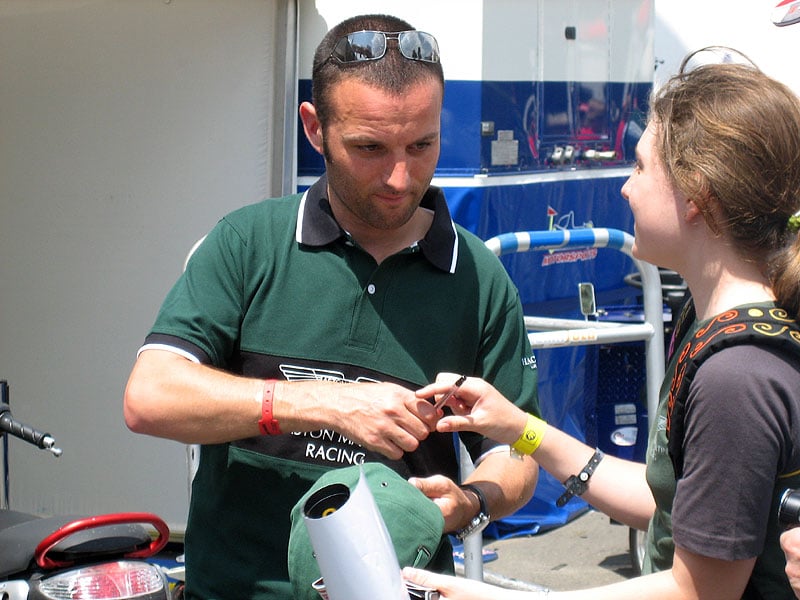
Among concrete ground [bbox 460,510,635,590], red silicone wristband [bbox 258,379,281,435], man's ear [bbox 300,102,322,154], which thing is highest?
man's ear [bbox 300,102,322,154]

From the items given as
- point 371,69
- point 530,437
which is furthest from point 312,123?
point 530,437

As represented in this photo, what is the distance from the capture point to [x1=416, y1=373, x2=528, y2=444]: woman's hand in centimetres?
205

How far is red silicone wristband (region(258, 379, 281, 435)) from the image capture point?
2076mm

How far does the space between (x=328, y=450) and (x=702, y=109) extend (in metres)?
1.00

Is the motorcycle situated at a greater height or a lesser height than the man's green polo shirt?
lesser

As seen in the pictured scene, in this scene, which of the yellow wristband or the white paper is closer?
the white paper

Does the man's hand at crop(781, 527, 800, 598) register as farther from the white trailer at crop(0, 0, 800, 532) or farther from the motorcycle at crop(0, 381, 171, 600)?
the white trailer at crop(0, 0, 800, 532)

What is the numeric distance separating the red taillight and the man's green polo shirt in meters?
0.42

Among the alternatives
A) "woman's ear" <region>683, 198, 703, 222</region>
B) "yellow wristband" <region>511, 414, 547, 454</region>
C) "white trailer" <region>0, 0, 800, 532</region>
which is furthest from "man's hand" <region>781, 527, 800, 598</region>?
"white trailer" <region>0, 0, 800, 532</region>

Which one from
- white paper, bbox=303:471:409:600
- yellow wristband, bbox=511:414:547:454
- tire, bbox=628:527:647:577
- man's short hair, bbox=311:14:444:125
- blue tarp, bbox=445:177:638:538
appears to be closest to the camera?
white paper, bbox=303:471:409:600

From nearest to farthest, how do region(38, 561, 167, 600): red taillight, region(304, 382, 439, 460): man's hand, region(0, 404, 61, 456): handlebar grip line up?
region(304, 382, 439, 460): man's hand, region(38, 561, 167, 600): red taillight, region(0, 404, 61, 456): handlebar grip

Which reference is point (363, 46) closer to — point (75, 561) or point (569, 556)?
point (75, 561)

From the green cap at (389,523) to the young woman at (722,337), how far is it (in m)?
0.10

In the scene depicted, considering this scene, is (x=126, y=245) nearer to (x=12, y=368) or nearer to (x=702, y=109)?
(x=12, y=368)
